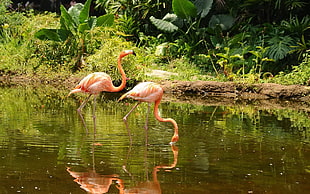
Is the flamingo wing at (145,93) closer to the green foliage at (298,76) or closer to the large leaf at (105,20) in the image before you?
the green foliage at (298,76)

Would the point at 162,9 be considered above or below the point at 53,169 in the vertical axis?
above

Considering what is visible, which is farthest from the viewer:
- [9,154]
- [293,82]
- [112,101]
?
[293,82]

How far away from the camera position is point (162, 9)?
1639 centimetres

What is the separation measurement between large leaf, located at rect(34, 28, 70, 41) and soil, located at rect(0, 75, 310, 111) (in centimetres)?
345

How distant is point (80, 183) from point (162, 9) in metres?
12.5

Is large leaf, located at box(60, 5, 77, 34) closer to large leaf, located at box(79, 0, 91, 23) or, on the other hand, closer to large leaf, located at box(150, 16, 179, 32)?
large leaf, located at box(79, 0, 91, 23)

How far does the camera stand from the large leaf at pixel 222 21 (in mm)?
14812

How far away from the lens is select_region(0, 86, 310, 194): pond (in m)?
4.47

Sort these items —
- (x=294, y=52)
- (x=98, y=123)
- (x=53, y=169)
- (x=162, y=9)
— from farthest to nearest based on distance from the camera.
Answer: (x=162, y=9) → (x=294, y=52) → (x=98, y=123) → (x=53, y=169)

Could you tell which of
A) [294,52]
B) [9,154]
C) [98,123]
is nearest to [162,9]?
[294,52]

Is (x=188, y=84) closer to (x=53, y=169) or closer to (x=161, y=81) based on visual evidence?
(x=161, y=81)

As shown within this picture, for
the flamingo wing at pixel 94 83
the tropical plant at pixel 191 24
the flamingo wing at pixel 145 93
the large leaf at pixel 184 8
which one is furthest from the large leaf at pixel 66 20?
the flamingo wing at pixel 145 93

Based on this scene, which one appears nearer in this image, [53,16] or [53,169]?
[53,169]

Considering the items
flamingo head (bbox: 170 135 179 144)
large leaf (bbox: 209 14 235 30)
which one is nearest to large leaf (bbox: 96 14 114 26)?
large leaf (bbox: 209 14 235 30)
